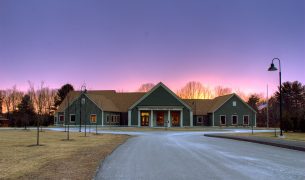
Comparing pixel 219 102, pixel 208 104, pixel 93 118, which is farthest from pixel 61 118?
pixel 219 102

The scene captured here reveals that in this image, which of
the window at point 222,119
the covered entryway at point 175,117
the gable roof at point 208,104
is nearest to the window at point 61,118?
the covered entryway at point 175,117

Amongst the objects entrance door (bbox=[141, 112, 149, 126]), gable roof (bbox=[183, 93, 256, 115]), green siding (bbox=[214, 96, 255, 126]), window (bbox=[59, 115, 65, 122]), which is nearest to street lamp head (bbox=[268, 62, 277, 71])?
gable roof (bbox=[183, 93, 256, 115])

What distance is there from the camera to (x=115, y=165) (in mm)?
12586

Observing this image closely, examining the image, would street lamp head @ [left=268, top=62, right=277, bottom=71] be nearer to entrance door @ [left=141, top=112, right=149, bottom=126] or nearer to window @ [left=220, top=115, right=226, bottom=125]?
entrance door @ [left=141, top=112, right=149, bottom=126]

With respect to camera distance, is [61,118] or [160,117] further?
[61,118]

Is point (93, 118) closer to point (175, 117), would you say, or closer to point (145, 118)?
point (145, 118)

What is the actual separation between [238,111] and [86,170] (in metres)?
62.3

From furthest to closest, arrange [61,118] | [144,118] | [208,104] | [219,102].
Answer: [208,104], [219,102], [61,118], [144,118]

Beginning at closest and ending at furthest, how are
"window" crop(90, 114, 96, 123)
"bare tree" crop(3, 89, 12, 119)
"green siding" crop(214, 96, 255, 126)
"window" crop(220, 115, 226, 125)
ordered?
"window" crop(90, 114, 96, 123), "green siding" crop(214, 96, 255, 126), "window" crop(220, 115, 226, 125), "bare tree" crop(3, 89, 12, 119)

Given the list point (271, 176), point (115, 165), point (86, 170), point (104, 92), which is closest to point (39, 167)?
point (86, 170)

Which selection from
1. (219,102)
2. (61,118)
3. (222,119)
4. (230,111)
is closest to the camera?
(230,111)

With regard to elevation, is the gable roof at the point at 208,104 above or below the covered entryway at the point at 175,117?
above

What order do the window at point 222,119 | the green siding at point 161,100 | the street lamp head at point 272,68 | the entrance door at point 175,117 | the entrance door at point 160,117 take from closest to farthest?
1. the street lamp head at point 272,68
2. the green siding at point 161,100
3. the entrance door at point 175,117
4. the entrance door at point 160,117
5. the window at point 222,119

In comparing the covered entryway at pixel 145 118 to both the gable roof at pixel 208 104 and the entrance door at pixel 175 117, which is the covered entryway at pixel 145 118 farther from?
the gable roof at pixel 208 104
